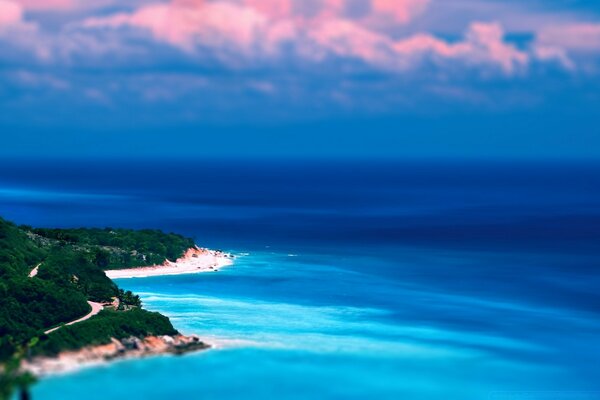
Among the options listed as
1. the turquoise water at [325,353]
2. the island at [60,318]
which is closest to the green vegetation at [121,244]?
the island at [60,318]

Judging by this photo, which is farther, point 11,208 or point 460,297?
point 11,208

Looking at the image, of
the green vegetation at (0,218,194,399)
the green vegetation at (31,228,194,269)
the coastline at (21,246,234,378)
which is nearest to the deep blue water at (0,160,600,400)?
the coastline at (21,246,234,378)

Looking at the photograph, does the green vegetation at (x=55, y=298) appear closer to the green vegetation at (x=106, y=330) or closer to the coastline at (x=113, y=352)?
the green vegetation at (x=106, y=330)

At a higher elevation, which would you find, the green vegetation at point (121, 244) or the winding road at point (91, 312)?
the green vegetation at point (121, 244)

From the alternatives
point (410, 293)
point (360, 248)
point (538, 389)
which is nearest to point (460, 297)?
point (410, 293)

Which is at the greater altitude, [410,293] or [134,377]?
[410,293]

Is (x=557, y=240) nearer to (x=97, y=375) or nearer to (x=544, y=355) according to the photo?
(x=544, y=355)
